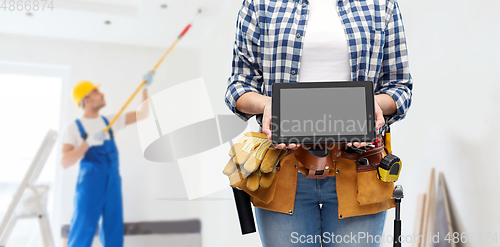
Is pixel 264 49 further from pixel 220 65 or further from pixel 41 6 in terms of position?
pixel 41 6

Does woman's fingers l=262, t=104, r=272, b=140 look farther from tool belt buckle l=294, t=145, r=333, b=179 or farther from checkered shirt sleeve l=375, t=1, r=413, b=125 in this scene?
checkered shirt sleeve l=375, t=1, r=413, b=125

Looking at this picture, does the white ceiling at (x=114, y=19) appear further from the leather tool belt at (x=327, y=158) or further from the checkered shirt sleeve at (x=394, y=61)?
the leather tool belt at (x=327, y=158)

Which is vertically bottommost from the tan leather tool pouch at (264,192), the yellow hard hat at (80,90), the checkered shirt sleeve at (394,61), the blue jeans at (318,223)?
the blue jeans at (318,223)

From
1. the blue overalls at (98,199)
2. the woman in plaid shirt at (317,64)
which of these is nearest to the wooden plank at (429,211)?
the woman in plaid shirt at (317,64)

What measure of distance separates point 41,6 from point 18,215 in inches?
57.0

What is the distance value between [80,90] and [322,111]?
2.81 m

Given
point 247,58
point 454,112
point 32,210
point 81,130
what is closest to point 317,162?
point 247,58

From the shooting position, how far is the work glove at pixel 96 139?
2548 mm

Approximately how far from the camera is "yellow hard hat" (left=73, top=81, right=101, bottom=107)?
114 inches

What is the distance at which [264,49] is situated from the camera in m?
0.60

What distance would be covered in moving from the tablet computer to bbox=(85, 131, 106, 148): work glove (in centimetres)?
234

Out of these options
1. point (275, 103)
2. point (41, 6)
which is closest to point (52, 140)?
point (41, 6)

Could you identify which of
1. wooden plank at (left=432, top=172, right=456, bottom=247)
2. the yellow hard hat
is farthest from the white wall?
the yellow hard hat

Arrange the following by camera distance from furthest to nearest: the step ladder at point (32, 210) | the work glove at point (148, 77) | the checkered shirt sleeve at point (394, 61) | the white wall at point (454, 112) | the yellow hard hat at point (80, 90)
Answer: the work glove at point (148, 77)
the yellow hard hat at point (80, 90)
the step ladder at point (32, 210)
the white wall at point (454, 112)
the checkered shirt sleeve at point (394, 61)
